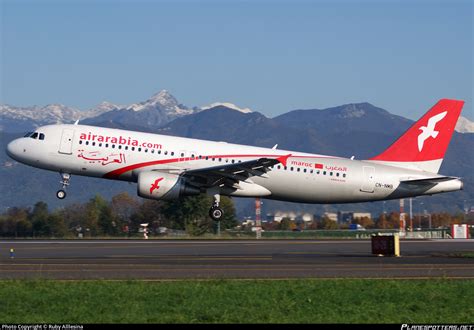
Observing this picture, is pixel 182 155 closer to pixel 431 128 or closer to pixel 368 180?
pixel 368 180

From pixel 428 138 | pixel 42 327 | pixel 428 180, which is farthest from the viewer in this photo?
pixel 428 138

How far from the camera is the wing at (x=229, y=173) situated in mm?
49562

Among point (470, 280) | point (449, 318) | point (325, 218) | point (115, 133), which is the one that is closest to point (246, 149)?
point (115, 133)

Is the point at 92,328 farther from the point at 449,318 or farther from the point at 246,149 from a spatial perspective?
the point at 246,149

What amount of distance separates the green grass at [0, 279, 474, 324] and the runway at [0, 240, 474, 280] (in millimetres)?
2691

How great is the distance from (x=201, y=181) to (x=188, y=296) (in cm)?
2784

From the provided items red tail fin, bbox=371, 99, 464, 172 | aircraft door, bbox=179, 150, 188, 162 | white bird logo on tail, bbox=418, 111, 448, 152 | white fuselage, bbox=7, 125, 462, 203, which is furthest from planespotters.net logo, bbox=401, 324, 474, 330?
white bird logo on tail, bbox=418, 111, 448, 152

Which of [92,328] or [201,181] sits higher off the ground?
[201,181]

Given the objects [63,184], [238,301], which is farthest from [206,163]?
[238,301]

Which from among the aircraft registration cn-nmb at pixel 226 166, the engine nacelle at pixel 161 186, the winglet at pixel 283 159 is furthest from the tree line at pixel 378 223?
the engine nacelle at pixel 161 186

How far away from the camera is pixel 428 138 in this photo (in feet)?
178

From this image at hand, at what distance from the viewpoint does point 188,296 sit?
22828mm

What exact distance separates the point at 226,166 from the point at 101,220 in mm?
24251

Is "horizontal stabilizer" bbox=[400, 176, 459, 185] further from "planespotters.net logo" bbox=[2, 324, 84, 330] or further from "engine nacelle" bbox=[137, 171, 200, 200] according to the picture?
"planespotters.net logo" bbox=[2, 324, 84, 330]
